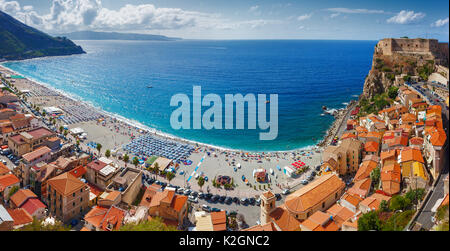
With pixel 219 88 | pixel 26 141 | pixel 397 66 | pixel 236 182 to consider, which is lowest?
pixel 236 182

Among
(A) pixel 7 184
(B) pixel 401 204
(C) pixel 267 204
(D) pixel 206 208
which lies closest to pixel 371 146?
(B) pixel 401 204

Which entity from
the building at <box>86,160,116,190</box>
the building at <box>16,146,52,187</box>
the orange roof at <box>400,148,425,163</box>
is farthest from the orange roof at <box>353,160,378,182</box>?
the building at <box>16,146,52,187</box>

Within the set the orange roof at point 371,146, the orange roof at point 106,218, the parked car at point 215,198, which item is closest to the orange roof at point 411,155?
the orange roof at point 371,146

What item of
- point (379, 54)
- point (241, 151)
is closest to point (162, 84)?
point (241, 151)

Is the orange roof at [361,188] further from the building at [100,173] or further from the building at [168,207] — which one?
the building at [100,173]

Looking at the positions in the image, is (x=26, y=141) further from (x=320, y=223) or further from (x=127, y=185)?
(x=320, y=223)

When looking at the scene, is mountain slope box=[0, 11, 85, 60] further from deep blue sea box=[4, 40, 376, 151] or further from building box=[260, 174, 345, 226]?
building box=[260, 174, 345, 226]
